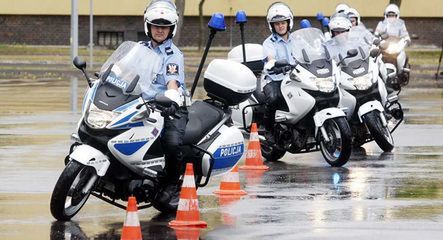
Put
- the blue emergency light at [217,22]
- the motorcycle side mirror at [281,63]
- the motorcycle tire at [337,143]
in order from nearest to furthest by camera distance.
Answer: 1. the blue emergency light at [217,22]
2. the motorcycle tire at [337,143]
3. the motorcycle side mirror at [281,63]

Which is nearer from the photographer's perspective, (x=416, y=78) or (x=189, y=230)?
(x=189, y=230)

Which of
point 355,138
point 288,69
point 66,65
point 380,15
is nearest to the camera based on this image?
point 288,69

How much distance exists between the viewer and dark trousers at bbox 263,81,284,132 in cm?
1655

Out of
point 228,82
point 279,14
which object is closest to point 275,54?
point 279,14

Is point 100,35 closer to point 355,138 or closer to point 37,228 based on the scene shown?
point 355,138

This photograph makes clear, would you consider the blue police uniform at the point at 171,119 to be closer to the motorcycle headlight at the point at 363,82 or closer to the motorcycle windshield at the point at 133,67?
the motorcycle windshield at the point at 133,67

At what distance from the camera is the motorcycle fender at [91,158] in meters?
10.8

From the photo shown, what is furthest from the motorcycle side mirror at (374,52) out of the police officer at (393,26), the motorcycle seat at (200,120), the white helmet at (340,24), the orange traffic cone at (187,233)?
the police officer at (393,26)

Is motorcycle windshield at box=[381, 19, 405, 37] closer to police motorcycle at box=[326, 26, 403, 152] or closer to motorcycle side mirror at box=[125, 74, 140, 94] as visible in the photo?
police motorcycle at box=[326, 26, 403, 152]

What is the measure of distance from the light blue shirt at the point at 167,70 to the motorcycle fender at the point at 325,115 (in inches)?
167

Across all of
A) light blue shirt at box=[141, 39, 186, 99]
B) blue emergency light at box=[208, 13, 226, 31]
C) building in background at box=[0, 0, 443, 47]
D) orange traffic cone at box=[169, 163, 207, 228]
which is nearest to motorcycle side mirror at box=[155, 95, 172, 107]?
orange traffic cone at box=[169, 163, 207, 228]

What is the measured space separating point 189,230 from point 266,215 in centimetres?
105

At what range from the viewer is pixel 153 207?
12.1m

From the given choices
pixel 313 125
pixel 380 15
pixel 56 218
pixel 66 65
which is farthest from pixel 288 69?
pixel 380 15
